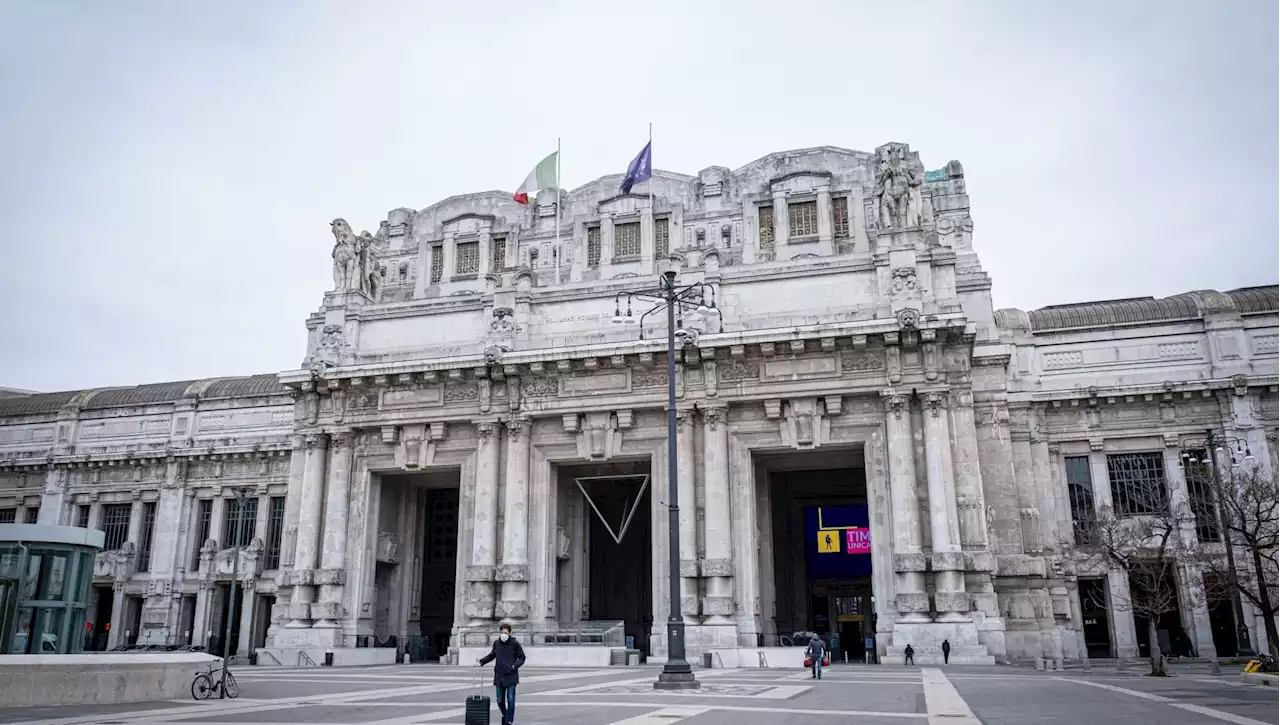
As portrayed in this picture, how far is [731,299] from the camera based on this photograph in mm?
37469

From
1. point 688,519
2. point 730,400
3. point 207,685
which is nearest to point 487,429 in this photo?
point 688,519

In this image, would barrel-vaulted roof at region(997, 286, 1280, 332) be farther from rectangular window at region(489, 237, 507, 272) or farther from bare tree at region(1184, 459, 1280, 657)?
rectangular window at region(489, 237, 507, 272)

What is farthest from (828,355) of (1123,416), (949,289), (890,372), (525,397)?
(1123,416)

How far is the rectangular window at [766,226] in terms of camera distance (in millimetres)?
41719

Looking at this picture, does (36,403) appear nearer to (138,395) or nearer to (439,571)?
(138,395)

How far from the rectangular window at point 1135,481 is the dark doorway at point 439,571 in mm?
30630

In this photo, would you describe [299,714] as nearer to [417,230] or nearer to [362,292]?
[362,292]

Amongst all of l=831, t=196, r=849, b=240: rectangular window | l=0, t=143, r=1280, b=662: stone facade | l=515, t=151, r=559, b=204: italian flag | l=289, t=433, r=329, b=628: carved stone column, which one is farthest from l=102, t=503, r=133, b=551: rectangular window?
l=831, t=196, r=849, b=240: rectangular window

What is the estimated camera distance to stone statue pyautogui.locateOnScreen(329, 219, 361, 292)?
42.5 metres

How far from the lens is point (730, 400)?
35.8 m

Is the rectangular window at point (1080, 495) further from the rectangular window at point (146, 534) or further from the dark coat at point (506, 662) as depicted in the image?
the rectangular window at point (146, 534)

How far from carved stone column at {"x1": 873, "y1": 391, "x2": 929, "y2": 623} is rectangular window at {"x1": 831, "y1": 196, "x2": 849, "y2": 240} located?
940cm

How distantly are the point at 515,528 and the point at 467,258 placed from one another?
48.7ft

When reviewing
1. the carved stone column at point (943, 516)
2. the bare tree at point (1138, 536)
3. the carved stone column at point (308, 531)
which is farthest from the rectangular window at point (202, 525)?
the bare tree at point (1138, 536)
